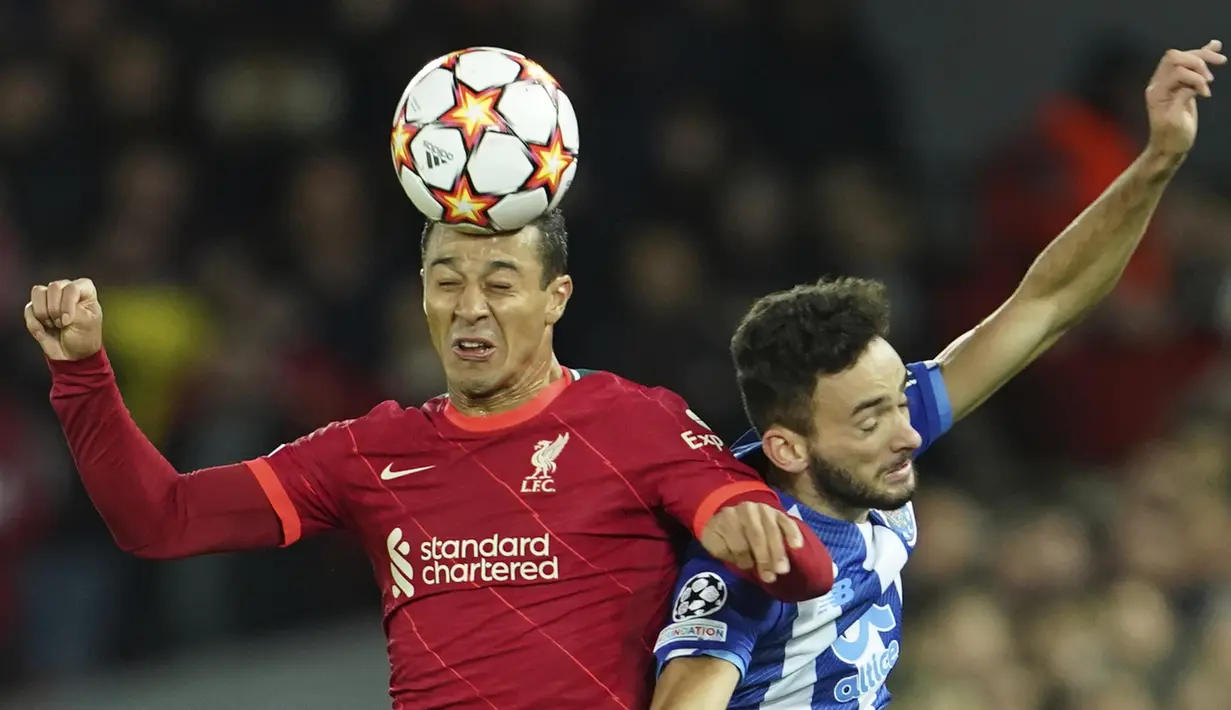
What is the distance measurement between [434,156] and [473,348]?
15.1 inches

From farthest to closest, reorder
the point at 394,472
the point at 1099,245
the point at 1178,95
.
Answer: the point at 1099,245 → the point at 1178,95 → the point at 394,472

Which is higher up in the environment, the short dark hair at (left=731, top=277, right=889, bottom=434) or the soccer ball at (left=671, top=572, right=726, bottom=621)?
the short dark hair at (left=731, top=277, right=889, bottom=434)

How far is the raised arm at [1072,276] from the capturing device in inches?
171

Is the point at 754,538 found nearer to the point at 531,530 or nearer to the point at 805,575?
the point at 805,575

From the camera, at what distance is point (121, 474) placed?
4043 millimetres

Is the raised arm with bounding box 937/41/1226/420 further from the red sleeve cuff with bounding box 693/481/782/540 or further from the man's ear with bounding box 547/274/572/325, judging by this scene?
the man's ear with bounding box 547/274/572/325

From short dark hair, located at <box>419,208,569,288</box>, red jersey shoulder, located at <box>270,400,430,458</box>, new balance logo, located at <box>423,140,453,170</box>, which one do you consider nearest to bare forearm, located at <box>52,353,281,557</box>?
red jersey shoulder, located at <box>270,400,430,458</box>

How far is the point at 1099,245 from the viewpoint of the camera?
14.5 feet

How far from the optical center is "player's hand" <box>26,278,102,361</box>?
388 cm

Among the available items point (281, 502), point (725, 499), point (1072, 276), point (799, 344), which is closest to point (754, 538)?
point (725, 499)

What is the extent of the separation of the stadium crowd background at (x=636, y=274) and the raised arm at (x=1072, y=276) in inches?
88.3

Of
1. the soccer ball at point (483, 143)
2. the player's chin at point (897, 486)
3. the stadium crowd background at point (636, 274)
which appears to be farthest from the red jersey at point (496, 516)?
the stadium crowd background at point (636, 274)

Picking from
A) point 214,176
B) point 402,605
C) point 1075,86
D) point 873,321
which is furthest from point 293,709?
point 1075,86

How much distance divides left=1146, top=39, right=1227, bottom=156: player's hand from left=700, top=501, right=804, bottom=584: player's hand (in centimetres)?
128
